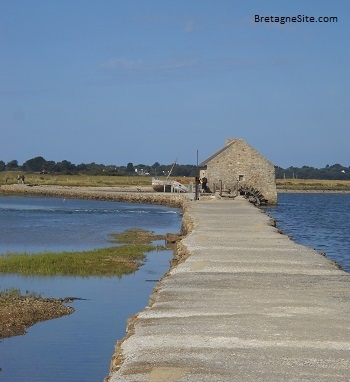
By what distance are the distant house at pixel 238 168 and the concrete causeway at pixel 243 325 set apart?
40.5 meters

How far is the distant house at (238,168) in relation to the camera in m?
56.9

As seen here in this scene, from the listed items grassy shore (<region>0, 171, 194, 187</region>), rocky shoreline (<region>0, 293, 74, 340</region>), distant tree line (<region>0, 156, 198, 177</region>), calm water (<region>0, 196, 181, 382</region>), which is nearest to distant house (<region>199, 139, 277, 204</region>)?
grassy shore (<region>0, 171, 194, 187</region>)

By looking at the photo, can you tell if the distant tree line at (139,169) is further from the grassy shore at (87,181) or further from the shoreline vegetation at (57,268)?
the shoreline vegetation at (57,268)

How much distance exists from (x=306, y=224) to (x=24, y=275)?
2726 centimetres

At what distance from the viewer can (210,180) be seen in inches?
2240

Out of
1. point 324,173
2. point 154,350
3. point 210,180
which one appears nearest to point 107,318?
point 154,350

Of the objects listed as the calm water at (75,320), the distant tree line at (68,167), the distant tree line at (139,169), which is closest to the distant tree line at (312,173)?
the distant tree line at (139,169)

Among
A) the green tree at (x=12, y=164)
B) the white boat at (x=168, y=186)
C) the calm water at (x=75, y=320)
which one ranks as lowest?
the calm water at (x=75, y=320)

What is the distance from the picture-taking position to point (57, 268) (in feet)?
65.5

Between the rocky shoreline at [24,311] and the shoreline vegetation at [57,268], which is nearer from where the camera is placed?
the rocky shoreline at [24,311]

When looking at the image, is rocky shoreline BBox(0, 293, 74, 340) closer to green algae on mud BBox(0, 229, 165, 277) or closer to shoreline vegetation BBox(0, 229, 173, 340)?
shoreline vegetation BBox(0, 229, 173, 340)

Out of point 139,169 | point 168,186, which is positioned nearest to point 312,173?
point 139,169

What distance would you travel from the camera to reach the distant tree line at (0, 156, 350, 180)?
142587 mm

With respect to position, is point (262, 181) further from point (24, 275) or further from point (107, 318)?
point (107, 318)
